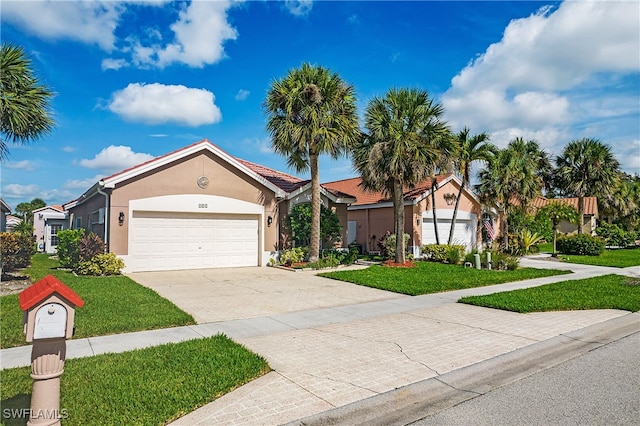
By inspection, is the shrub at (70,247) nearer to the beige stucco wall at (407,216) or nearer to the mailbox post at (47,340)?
the mailbox post at (47,340)

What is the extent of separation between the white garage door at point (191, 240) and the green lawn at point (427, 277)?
14.5ft

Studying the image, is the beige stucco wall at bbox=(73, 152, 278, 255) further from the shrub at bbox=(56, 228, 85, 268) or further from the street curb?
the street curb

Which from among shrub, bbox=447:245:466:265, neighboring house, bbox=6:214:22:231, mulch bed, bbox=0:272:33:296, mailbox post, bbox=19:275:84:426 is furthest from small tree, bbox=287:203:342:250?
neighboring house, bbox=6:214:22:231

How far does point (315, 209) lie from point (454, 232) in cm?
1051

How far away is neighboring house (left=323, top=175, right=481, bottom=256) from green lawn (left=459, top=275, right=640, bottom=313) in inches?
371

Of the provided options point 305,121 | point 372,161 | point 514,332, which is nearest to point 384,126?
point 372,161

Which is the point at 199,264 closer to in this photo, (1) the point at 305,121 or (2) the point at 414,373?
(1) the point at 305,121

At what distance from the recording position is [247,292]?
11.2 meters

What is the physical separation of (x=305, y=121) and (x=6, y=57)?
955 cm

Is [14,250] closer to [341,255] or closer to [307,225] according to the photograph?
[307,225]

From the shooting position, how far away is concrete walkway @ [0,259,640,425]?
4371 mm

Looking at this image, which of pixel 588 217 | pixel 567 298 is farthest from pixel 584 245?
pixel 588 217

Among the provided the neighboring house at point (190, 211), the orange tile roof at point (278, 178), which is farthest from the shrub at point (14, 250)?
the orange tile roof at point (278, 178)

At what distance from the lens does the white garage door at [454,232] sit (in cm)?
2244
